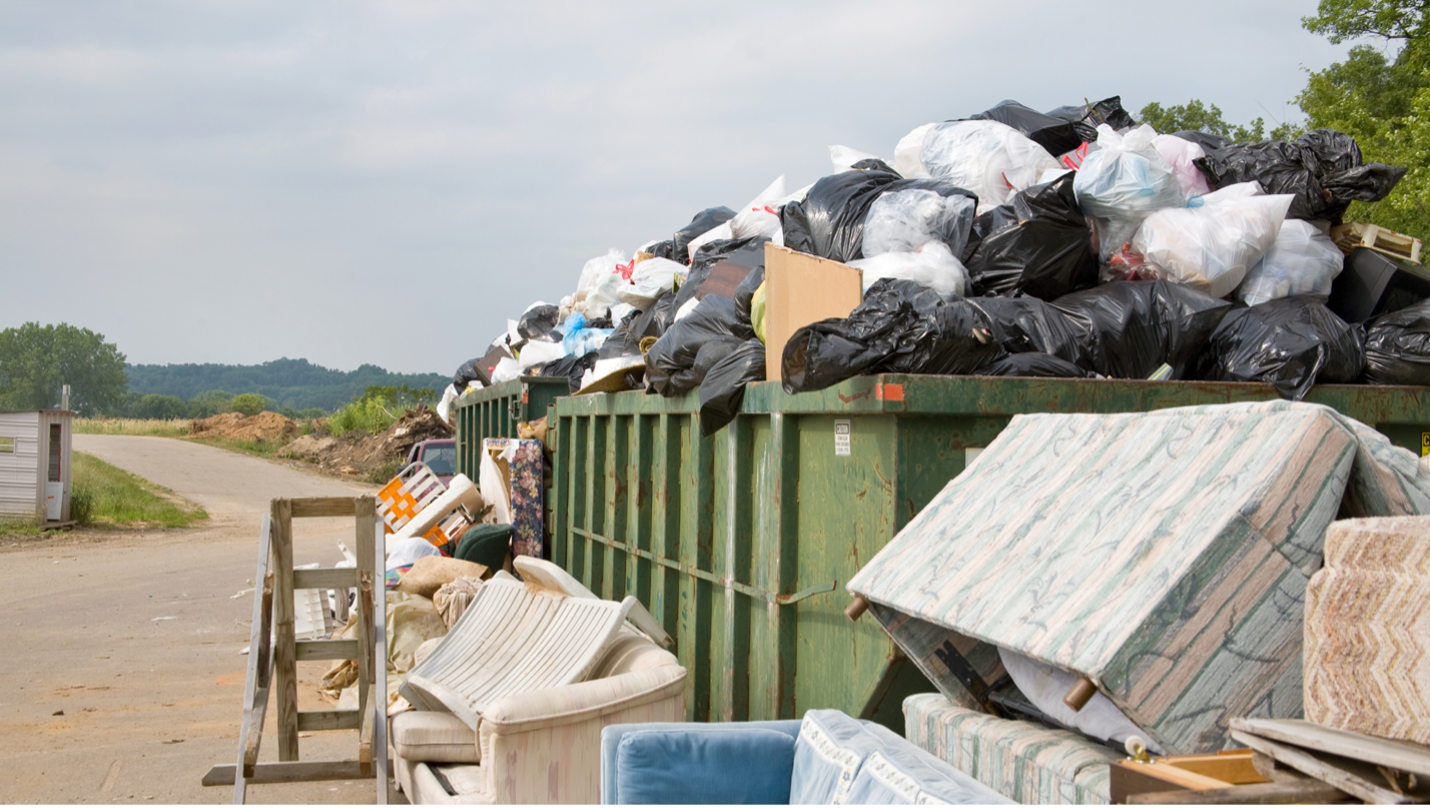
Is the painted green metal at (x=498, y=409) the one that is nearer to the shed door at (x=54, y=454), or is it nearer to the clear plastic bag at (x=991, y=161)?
the clear plastic bag at (x=991, y=161)

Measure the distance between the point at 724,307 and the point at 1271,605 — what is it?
2821 mm

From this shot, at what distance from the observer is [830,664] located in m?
3.27

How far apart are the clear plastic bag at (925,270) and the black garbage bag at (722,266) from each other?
898 millimetres

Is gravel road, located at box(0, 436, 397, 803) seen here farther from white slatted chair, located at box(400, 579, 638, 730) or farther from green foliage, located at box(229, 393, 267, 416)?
green foliage, located at box(229, 393, 267, 416)

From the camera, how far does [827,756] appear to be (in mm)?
2408

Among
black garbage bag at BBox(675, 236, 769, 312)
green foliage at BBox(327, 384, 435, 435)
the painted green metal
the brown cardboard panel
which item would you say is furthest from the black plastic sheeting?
green foliage at BBox(327, 384, 435, 435)

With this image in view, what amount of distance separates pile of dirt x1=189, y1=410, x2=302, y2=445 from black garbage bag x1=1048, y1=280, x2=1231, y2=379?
119ft

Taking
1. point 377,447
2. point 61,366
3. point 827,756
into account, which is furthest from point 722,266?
point 61,366

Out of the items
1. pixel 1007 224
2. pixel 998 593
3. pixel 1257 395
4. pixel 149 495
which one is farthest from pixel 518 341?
pixel 149 495

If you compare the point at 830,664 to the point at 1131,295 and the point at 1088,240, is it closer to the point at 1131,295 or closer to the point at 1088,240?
the point at 1131,295

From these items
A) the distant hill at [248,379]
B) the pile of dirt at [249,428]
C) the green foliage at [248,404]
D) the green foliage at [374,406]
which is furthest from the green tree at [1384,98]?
the distant hill at [248,379]

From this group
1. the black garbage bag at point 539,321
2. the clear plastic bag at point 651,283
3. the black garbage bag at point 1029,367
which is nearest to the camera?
the black garbage bag at point 1029,367

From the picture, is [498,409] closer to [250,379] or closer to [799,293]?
[799,293]

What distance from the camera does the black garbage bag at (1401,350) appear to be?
3453 millimetres
